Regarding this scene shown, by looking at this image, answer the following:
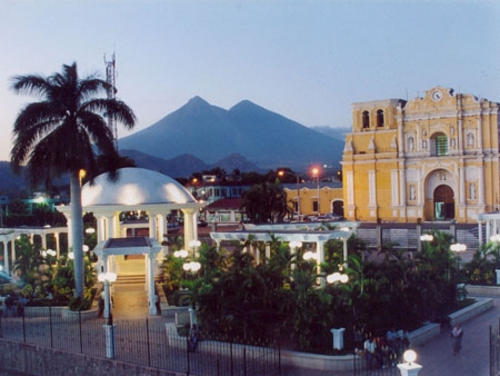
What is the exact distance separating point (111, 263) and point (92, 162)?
4.77 meters

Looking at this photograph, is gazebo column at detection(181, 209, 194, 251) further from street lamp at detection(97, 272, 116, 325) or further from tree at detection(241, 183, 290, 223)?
tree at detection(241, 183, 290, 223)

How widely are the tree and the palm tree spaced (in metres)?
20.1

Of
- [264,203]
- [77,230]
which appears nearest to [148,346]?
[77,230]

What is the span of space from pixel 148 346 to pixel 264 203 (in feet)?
90.3

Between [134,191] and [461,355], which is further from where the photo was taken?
[134,191]

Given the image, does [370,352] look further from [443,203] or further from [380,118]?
[380,118]

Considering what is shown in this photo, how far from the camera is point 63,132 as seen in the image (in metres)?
21.5

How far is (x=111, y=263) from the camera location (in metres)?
25.0

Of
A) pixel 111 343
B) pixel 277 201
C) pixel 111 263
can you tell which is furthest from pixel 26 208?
pixel 111 343

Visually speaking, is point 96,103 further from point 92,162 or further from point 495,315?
point 495,315

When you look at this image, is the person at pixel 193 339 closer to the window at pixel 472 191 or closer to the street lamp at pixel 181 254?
the street lamp at pixel 181 254

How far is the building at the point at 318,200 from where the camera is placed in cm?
5462

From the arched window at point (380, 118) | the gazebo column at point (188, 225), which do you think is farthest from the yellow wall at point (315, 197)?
the gazebo column at point (188, 225)

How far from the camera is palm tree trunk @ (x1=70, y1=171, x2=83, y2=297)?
2175cm
